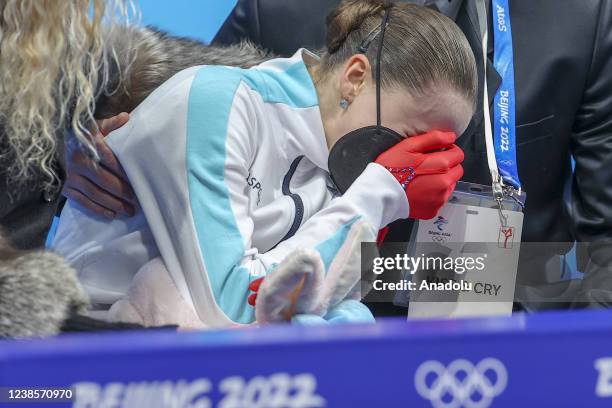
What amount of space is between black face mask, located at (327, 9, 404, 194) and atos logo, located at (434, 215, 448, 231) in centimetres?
18

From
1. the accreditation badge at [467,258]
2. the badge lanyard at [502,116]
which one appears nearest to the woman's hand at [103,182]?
the accreditation badge at [467,258]

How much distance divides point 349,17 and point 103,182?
0.49 m

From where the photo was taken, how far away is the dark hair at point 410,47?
1.29 meters

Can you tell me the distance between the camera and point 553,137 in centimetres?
160

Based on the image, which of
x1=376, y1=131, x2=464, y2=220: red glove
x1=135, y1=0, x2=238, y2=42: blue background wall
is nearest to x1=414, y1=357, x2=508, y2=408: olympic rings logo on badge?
x1=376, y1=131, x2=464, y2=220: red glove

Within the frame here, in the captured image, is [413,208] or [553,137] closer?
[413,208]

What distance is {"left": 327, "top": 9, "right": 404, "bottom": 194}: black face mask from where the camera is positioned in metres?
1.29

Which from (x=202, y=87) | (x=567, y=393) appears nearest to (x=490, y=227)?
(x=202, y=87)

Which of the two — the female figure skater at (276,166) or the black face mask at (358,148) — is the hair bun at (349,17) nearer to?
the female figure skater at (276,166)

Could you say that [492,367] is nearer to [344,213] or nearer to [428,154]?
[344,213]

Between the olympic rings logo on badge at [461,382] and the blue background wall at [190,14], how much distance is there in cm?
203

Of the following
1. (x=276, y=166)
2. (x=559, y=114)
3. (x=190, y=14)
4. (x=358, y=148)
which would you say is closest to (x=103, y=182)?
(x=276, y=166)

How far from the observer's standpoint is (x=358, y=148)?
1.29 m

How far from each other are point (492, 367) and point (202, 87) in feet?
2.37
